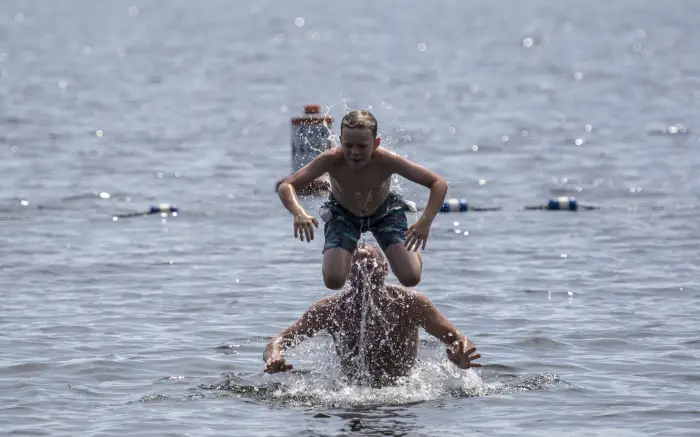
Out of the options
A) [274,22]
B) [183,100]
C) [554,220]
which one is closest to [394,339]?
[554,220]

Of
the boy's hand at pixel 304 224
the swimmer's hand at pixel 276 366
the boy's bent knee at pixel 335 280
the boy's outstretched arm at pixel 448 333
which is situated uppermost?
the boy's hand at pixel 304 224

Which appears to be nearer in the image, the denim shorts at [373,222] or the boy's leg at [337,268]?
the boy's leg at [337,268]

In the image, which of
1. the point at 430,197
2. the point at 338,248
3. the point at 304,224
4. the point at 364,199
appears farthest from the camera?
the point at 364,199

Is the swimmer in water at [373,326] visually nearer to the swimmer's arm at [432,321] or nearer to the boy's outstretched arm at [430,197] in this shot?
the swimmer's arm at [432,321]

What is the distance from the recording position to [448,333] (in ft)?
42.5

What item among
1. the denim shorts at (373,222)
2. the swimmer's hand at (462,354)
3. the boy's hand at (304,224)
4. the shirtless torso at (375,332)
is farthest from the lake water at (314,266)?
the boy's hand at (304,224)

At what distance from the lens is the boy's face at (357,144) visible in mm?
12992

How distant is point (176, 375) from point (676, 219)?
11629 mm

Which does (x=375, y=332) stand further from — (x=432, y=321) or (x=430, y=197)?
(x=430, y=197)

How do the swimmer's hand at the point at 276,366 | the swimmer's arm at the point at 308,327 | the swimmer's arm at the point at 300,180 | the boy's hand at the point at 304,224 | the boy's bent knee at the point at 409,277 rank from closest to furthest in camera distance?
1. the boy's hand at the point at 304,224
2. the swimmer's hand at the point at 276,366
3. the swimmer's arm at the point at 300,180
4. the swimmer's arm at the point at 308,327
5. the boy's bent knee at the point at 409,277

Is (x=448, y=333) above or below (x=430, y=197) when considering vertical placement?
below

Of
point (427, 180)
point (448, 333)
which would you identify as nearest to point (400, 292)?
point (448, 333)

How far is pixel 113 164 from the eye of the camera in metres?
32.0

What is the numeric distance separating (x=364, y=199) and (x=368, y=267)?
0.85m
